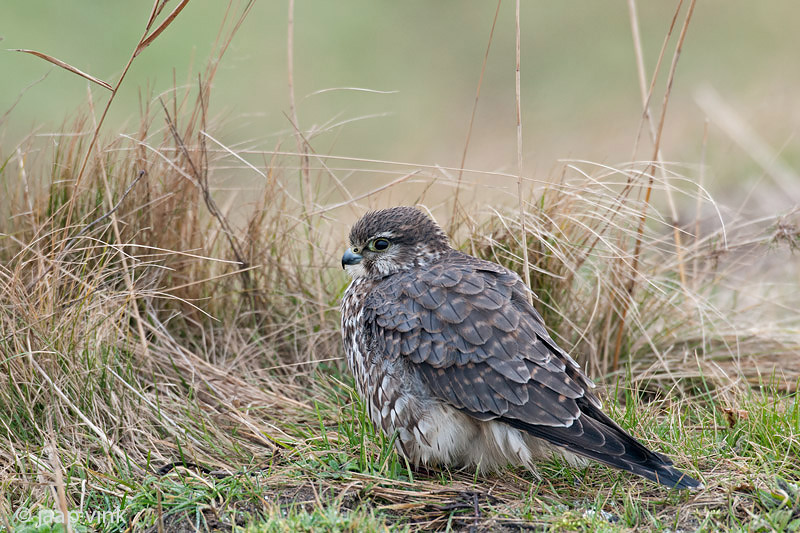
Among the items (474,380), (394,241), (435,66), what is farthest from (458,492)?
(435,66)

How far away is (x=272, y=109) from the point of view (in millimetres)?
10430

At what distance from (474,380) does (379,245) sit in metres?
0.88

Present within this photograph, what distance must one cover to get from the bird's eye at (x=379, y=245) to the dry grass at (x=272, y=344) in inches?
13.5

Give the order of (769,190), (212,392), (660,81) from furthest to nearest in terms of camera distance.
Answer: (660,81), (769,190), (212,392)

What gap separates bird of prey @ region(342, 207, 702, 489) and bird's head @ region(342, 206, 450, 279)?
17 cm

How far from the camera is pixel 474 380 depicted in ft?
9.66

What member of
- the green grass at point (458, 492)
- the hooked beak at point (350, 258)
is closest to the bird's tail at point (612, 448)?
the green grass at point (458, 492)

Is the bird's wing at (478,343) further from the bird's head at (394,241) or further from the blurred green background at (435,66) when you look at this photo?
the blurred green background at (435,66)

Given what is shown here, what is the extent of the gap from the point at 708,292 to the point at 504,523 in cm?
263

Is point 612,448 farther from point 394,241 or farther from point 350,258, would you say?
point 350,258

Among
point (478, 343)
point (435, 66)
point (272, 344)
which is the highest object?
point (435, 66)

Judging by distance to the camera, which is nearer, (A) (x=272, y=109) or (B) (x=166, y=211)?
(B) (x=166, y=211)

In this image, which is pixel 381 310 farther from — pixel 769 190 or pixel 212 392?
pixel 769 190

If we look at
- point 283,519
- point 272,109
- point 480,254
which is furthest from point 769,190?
point 272,109
